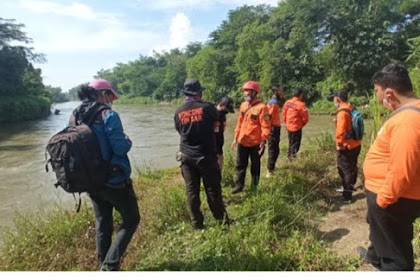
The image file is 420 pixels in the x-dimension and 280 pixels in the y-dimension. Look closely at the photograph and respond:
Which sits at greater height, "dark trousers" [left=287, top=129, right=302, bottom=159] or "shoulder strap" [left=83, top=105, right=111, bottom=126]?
"shoulder strap" [left=83, top=105, right=111, bottom=126]

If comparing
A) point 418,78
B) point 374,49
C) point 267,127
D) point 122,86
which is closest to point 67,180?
point 267,127

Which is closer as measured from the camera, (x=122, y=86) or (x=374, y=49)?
(x=374, y=49)

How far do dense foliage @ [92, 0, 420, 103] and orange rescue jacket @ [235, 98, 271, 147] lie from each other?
10.3 m

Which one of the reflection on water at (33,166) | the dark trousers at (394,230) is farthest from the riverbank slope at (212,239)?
the reflection on water at (33,166)

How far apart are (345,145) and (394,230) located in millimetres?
2526

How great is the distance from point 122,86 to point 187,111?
315ft

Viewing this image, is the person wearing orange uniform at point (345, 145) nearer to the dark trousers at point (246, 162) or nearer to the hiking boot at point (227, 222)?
the dark trousers at point (246, 162)

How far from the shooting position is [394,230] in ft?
7.16

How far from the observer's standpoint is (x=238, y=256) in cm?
305

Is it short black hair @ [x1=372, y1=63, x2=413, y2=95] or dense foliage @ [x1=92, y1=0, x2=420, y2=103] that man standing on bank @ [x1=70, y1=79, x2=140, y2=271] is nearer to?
short black hair @ [x1=372, y1=63, x2=413, y2=95]

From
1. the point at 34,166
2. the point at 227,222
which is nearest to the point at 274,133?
the point at 227,222

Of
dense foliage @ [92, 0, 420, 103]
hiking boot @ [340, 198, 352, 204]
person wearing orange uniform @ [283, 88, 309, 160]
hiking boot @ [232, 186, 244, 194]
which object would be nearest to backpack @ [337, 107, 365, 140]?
hiking boot @ [340, 198, 352, 204]

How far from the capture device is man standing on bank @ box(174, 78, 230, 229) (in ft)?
11.8

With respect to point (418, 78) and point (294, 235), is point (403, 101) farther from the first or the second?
point (418, 78)
